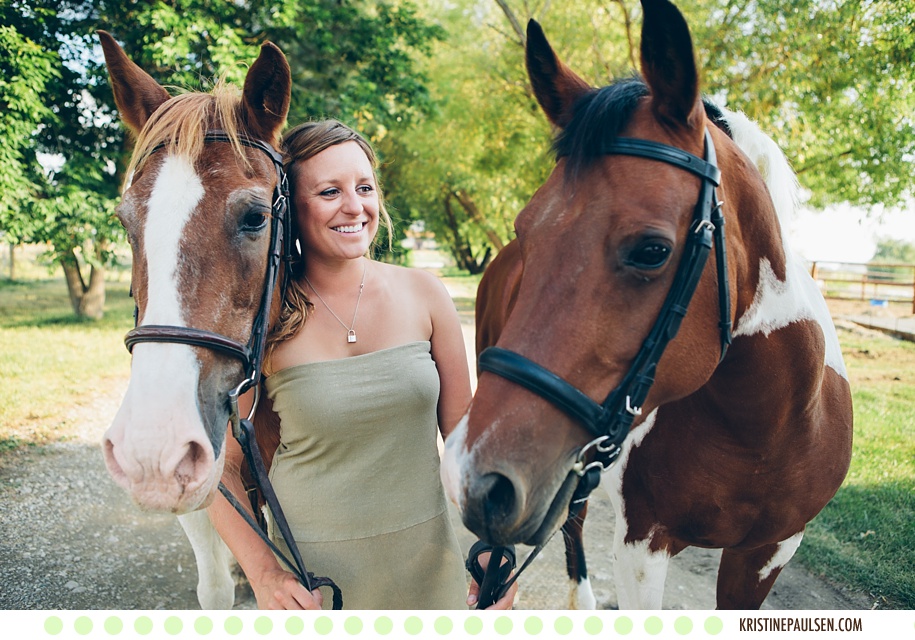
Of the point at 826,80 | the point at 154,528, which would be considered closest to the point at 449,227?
Answer: the point at 826,80

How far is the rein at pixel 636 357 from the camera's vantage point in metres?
1.30

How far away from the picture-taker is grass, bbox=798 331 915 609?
3008mm

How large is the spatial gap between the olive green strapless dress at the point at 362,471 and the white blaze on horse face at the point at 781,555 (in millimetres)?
1411

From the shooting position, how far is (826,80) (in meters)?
8.56

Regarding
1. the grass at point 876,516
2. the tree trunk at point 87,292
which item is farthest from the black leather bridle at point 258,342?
the tree trunk at point 87,292

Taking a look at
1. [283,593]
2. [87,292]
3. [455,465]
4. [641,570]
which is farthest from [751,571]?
[87,292]

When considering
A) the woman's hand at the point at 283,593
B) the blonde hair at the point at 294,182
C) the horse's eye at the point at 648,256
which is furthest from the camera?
the blonde hair at the point at 294,182

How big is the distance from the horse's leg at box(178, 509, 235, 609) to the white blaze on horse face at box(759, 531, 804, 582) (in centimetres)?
247

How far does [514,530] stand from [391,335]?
2.55 feet

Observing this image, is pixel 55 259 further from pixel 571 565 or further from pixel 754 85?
pixel 754 85

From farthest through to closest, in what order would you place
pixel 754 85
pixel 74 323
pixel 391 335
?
pixel 74 323 < pixel 754 85 < pixel 391 335
